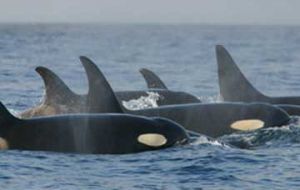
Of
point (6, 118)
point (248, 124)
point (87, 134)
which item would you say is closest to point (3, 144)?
point (6, 118)

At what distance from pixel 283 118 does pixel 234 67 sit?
3.50 meters

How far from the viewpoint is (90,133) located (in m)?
14.3

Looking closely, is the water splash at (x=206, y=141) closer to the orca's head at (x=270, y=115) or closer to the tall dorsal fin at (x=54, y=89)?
Answer: the orca's head at (x=270, y=115)

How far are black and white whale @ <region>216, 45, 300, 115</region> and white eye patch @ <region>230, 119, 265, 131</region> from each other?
311cm

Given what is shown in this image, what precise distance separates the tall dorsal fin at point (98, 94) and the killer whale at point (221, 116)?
667mm

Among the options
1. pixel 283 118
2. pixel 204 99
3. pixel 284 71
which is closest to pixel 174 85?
pixel 204 99

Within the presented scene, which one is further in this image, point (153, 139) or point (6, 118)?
point (153, 139)

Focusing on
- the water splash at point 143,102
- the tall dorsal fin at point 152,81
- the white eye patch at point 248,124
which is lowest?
the white eye patch at point 248,124

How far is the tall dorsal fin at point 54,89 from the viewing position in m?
16.6

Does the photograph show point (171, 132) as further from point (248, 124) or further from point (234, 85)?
point (234, 85)

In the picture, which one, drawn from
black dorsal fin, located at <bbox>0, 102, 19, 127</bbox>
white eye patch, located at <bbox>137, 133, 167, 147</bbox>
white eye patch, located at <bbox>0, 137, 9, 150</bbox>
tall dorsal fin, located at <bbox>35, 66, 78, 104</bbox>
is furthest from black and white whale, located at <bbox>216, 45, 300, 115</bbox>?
white eye patch, located at <bbox>0, 137, 9, 150</bbox>

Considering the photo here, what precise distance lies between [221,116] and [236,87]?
3.52 m

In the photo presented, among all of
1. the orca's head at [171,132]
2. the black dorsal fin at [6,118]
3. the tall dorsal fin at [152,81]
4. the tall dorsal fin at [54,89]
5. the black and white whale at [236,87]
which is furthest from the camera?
the tall dorsal fin at [152,81]

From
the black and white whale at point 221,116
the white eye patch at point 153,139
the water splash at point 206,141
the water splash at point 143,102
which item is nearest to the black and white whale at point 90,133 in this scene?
the white eye patch at point 153,139
